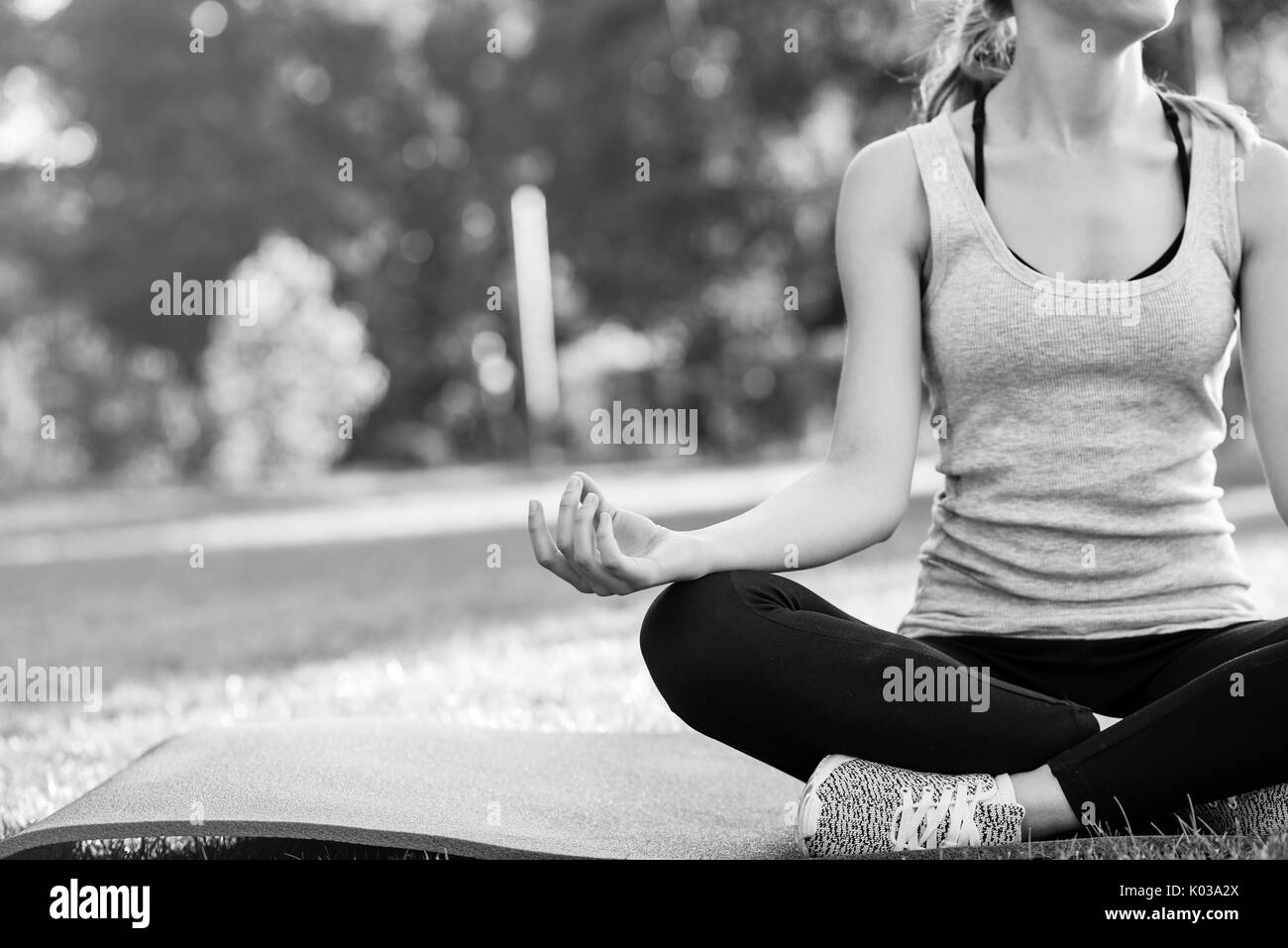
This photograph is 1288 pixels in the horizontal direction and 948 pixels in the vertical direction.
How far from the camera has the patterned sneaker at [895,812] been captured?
191 cm

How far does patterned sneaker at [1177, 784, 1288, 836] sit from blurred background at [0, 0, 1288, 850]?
1584 millimetres

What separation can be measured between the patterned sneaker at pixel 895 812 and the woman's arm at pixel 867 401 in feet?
1.00

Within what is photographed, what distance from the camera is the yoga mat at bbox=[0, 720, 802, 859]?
2.01 meters

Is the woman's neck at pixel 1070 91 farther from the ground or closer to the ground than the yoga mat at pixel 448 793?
farther from the ground

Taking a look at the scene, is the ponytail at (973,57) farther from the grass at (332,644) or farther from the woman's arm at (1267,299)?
the grass at (332,644)

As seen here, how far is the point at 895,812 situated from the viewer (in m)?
1.93
